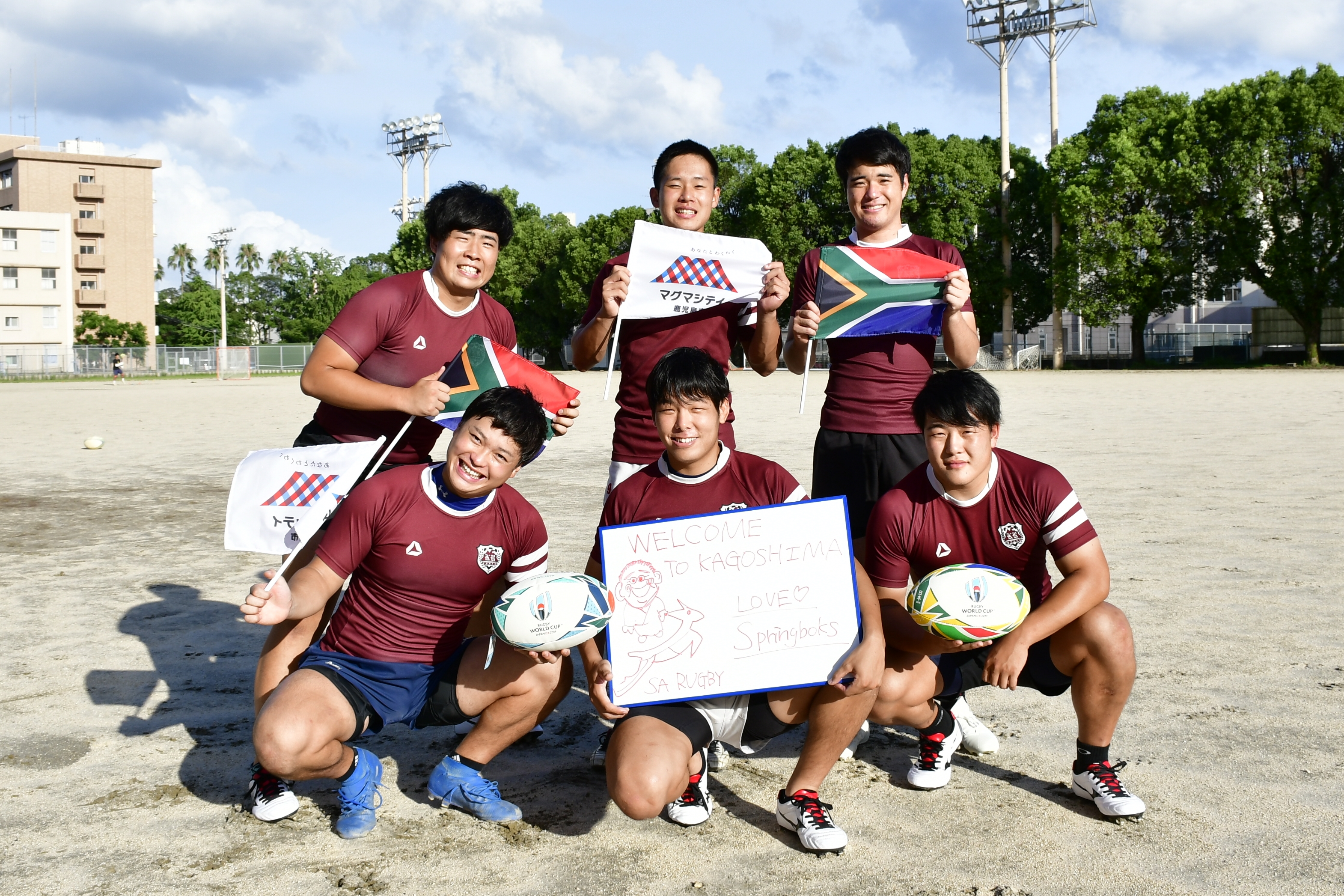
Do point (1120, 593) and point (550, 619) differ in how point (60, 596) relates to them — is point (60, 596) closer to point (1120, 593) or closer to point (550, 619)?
point (550, 619)

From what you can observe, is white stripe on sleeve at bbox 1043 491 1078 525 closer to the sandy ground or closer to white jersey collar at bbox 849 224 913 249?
the sandy ground

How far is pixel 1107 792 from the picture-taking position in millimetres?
3791

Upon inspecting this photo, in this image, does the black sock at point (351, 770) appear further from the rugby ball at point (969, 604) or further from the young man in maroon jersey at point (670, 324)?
the rugby ball at point (969, 604)

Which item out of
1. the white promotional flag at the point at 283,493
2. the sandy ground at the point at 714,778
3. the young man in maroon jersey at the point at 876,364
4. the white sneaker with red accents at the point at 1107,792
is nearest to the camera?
the sandy ground at the point at 714,778


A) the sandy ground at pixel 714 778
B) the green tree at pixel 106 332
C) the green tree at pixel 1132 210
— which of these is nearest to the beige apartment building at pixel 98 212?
the green tree at pixel 106 332

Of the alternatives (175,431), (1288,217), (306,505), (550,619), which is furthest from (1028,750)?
(1288,217)

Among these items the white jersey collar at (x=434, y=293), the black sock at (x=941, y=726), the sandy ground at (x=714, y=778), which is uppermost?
the white jersey collar at (x=434, y=293)

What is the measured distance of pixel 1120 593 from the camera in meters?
6.81

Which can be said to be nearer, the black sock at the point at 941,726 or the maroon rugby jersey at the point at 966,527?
the maroon rugby jersey at the point at 966,527

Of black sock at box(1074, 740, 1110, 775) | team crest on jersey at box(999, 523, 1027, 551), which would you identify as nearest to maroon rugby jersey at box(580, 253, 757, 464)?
team crest on jersey at box(999, 523, 1027, 551)

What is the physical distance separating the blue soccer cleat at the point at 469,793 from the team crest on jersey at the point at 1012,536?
6.75 ft

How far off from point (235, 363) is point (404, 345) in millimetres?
68074

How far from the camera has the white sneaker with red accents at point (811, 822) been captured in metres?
3.56

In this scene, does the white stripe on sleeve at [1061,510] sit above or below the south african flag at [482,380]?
below
